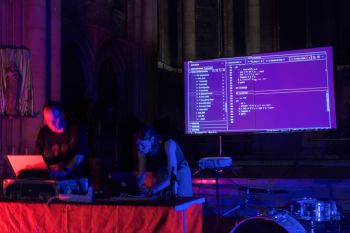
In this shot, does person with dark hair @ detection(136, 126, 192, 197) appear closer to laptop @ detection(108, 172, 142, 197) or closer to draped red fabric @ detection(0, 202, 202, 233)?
laptop @ detection(108, 172, 142, 197)

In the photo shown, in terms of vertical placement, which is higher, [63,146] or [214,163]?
[63,146]

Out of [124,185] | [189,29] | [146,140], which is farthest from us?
[189,29]

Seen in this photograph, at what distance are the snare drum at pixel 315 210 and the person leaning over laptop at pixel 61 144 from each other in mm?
2000

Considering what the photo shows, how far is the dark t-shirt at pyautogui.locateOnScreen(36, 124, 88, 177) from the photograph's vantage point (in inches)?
170

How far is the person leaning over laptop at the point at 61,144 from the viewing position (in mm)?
4262

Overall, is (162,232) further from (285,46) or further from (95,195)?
(285,46)

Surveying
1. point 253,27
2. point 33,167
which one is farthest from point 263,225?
point 253,27

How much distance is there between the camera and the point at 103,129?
952cm

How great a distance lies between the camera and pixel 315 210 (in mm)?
4453

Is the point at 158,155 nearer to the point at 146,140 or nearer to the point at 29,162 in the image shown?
the point at 146,140

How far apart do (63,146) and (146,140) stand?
793 mm

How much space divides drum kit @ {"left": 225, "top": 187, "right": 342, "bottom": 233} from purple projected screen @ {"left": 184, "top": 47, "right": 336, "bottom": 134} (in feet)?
5.35

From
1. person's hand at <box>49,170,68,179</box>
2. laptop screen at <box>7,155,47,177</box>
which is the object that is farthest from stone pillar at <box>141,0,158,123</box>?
laptop screen at <box>7,155,47,177</box>

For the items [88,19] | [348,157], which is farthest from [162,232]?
[348,157]
